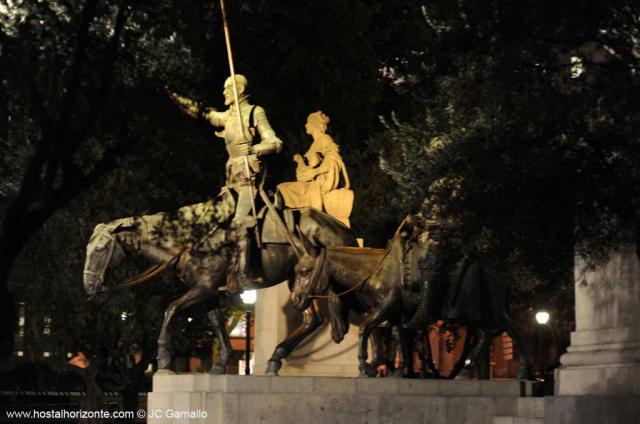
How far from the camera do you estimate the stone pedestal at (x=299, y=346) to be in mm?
27781

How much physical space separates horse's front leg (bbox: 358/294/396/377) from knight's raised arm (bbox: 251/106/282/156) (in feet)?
10.7

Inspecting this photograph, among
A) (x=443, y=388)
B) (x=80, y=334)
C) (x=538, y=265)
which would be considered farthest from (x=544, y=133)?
(x=80, y=334)

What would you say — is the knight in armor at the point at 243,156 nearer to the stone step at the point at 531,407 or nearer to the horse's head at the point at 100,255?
the horse's head at the point at 100,255

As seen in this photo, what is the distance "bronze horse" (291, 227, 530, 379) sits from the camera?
25.7 m

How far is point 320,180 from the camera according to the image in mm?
28250

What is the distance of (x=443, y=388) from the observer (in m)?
25.6

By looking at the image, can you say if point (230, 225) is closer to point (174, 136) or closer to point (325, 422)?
point (325, 422)

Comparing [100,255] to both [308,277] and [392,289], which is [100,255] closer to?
[308,277]

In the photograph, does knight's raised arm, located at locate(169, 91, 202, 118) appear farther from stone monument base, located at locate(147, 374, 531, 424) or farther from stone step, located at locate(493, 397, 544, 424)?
stone step, located at locate(493, 397, 544, 424)

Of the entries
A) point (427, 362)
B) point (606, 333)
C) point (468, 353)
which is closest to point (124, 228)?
point (427, 362)

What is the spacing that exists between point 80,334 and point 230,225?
14.8 meters

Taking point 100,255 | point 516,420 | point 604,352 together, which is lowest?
point 516,420

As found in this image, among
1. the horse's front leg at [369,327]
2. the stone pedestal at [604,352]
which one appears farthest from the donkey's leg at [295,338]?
the stone pedestal at [604,352]

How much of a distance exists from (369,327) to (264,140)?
3.78 metres
